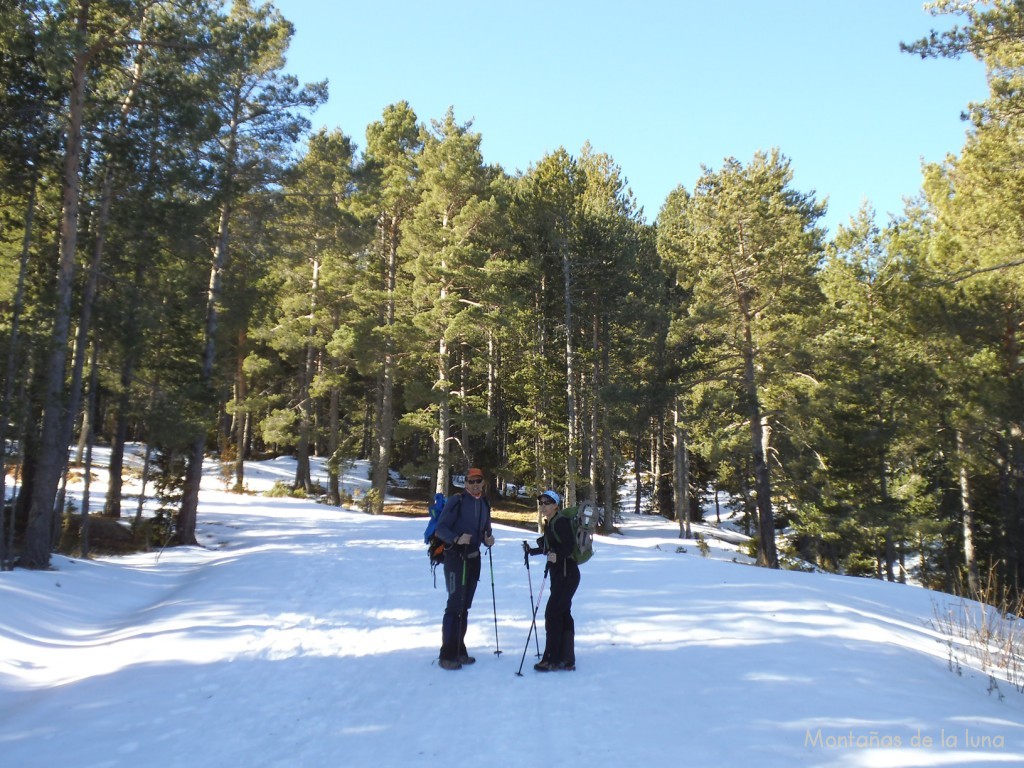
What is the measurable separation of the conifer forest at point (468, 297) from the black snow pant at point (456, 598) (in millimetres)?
8285

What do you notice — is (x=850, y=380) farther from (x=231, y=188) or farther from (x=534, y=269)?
(x=231, y=188)

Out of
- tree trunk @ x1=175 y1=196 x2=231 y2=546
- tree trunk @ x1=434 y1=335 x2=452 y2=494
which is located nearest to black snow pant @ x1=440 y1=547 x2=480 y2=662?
tree trunk @ x1=175 y1=196 x2=231 y2=546

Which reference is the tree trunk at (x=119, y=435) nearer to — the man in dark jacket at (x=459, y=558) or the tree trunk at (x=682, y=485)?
the man in dark jacket at (x=459, y=558)

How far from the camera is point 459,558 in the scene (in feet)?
22.5

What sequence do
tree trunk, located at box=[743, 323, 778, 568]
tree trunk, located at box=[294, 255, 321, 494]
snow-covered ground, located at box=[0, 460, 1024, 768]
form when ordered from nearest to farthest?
snow-covered ground, located at box=[0, 460, 1024, 768] → tree trunk, located at box=[743, 323, 778, 568] → tree trunk, located at box=[294, 255, 321, 494]

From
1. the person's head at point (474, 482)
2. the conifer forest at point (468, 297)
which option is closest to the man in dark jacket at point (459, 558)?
the person's head at point (474, 482)

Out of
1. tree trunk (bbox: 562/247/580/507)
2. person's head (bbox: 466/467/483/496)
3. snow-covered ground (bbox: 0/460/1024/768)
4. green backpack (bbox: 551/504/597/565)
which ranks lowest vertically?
snow-covered ground (bbox: 0/460/1024/768)

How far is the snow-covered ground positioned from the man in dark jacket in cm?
27

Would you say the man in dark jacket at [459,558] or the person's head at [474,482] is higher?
the person's head at [474,482]

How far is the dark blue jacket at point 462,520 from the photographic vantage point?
6.82m

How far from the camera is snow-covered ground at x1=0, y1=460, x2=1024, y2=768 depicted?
478 centimetres

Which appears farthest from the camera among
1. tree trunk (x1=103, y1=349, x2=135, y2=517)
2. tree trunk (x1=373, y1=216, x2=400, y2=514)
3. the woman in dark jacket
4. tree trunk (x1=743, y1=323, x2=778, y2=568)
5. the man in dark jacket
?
tree trunk (x1=373, y1=216, x2=400, y2=514)

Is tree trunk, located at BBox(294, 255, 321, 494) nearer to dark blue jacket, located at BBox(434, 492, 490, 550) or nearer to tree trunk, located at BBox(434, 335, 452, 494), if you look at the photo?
tree trunk, located at BBox(434, 335, 452, 494)

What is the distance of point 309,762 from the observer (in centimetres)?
454
